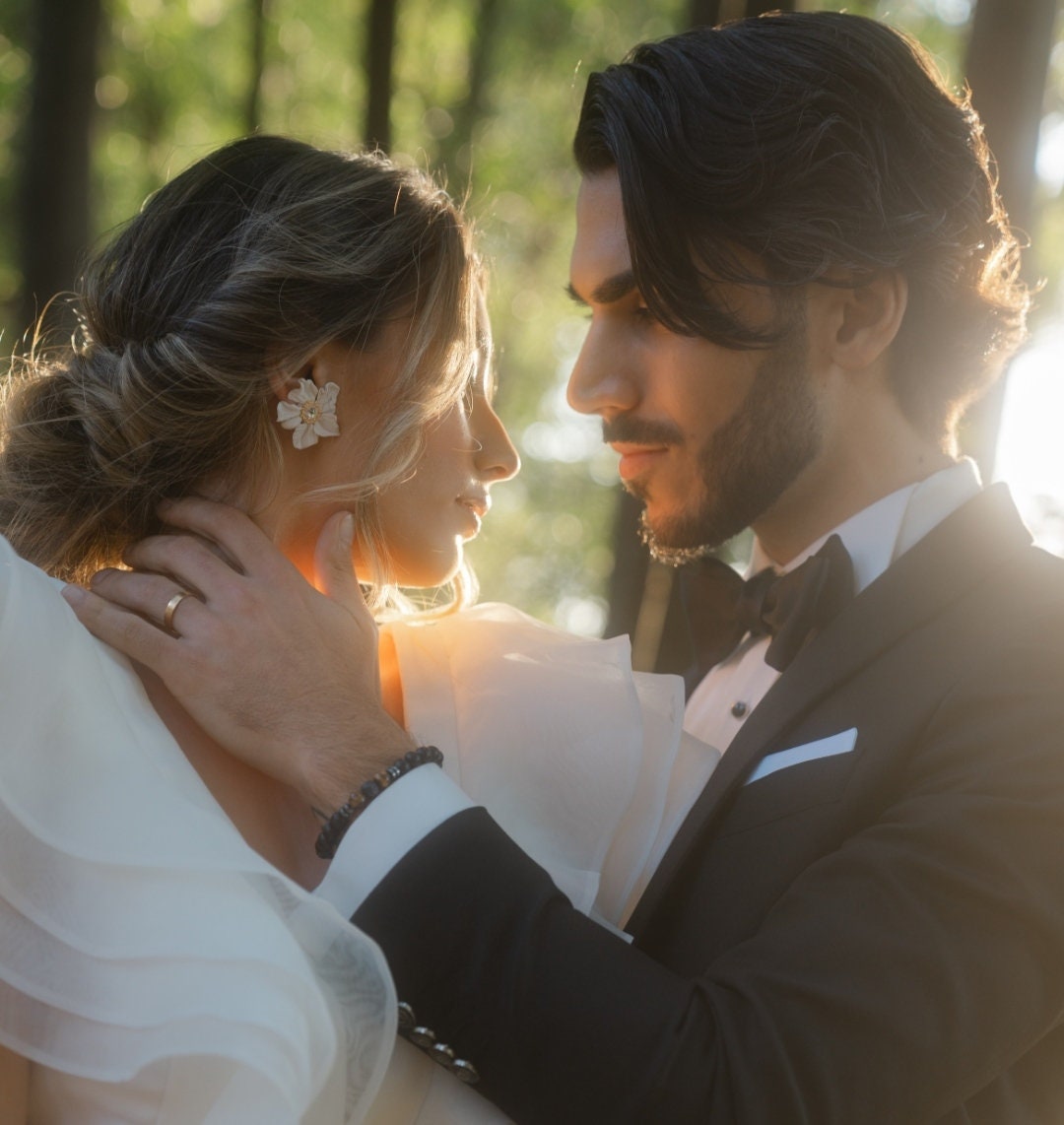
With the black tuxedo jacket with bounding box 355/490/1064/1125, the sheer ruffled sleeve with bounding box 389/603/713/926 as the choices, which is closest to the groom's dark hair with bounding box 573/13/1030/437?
the sheer ruffled sleeve with bounding box 389/603/713/926

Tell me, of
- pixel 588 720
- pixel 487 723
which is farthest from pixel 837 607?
pixel 487 723

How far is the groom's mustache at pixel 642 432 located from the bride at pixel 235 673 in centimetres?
57

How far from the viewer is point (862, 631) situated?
244 centimetres

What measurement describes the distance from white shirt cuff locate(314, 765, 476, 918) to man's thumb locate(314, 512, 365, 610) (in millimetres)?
445

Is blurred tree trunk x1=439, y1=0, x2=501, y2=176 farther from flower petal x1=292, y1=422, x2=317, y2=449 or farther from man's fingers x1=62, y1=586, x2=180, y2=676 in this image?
man's fingers x1=62, y1=586, x2=180, y2=676

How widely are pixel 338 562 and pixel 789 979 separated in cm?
105

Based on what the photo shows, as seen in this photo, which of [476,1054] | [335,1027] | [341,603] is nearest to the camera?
[335,1027]

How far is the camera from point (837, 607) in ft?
8.41

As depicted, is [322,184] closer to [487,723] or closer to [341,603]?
[341,603]

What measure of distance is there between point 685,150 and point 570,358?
514 inches

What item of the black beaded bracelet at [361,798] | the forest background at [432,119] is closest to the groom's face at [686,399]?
the black beaded bracelet at [361,798]

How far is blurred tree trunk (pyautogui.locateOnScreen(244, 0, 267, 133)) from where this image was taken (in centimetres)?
1174

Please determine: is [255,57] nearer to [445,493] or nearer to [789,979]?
[445,493]

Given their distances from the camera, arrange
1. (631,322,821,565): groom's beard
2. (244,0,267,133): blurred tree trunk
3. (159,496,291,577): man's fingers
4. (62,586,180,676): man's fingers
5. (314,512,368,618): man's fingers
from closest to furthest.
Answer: (62,586,180,676): man's fingers < (159,496,291,577): man's fingers < (314,512,368,618): man's fingers < (631,322,821,565): groom's beard < (244,0,267,133): blurred tree trunk
